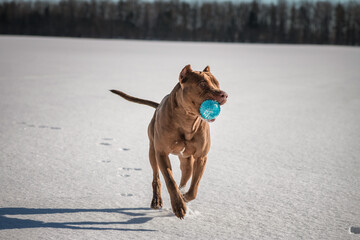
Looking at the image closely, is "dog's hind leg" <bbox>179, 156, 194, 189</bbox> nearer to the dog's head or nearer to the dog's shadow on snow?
the dog's shadow on snow

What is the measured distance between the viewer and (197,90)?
2510 millimetres

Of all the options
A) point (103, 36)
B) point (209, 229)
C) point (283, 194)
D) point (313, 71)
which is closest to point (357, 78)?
point (313, 71)

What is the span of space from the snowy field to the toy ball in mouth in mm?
813

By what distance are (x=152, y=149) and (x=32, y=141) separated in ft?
8.10

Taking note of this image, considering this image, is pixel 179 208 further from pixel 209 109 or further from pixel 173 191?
pixel 209 109

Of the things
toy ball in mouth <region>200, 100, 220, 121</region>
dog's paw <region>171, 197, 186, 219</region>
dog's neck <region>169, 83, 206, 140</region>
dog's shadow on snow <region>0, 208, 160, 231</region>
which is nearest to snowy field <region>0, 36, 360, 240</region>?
dog's shadow on snow <region>0, 208, 160, 231</region>

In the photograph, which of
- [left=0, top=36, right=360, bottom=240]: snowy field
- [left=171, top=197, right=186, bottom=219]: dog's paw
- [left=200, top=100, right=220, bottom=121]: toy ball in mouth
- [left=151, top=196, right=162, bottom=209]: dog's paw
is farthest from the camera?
[left=151, top=196, right=162, bottom=209]: dog's paw

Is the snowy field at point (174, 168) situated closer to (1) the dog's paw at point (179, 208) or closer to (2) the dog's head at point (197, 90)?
(1) the dog's paw at point (179, 208)

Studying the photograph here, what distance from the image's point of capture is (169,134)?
2.73 metres

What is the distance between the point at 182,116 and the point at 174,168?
5.26 feet

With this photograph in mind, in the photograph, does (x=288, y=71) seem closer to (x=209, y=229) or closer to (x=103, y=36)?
(x=209, y=229)

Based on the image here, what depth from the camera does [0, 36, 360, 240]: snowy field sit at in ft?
9.02

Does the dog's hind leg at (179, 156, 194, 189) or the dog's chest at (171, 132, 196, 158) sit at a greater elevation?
the dog's chest at (171, 132, 196, 158)

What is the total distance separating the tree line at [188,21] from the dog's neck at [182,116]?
5041cm
